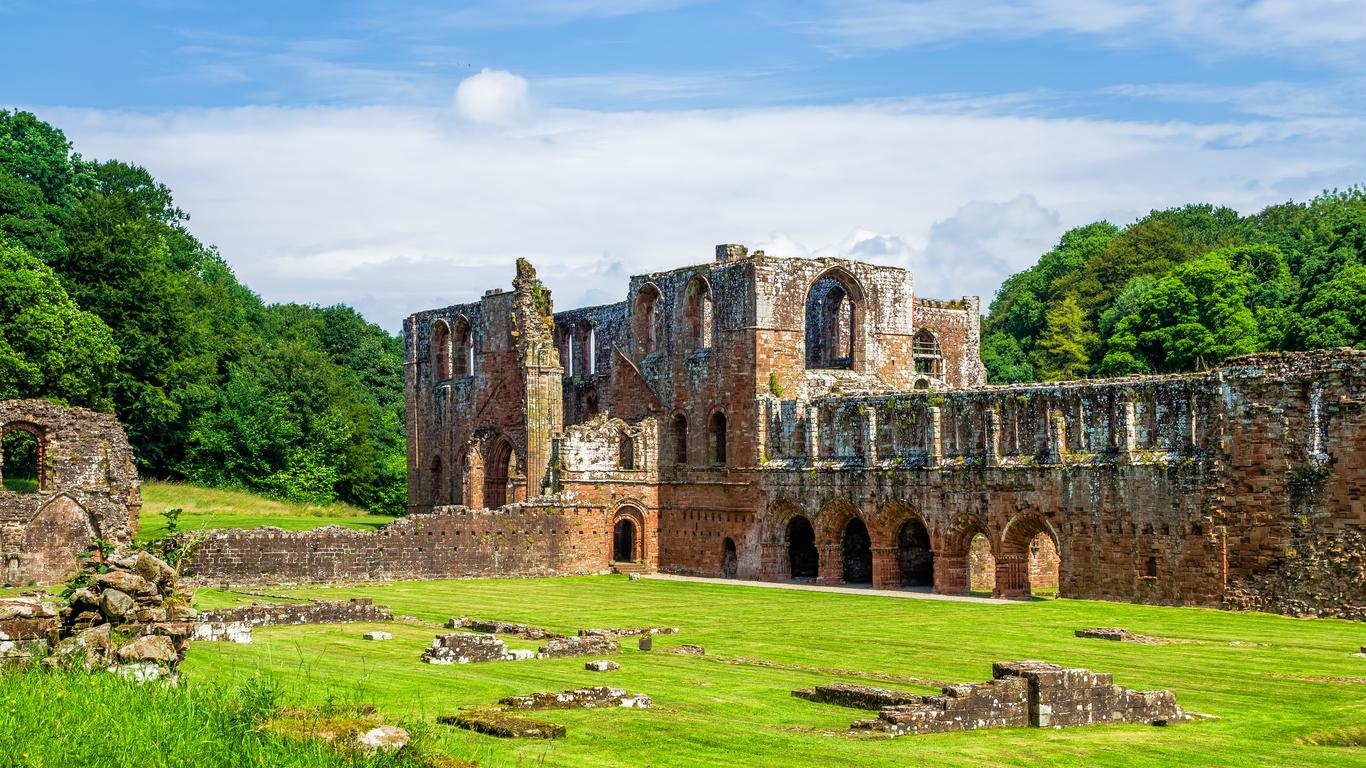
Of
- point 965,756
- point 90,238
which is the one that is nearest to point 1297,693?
point 965,756

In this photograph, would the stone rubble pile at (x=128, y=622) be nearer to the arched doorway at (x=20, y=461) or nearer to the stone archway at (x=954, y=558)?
the stone archway at (x=954, y=558)

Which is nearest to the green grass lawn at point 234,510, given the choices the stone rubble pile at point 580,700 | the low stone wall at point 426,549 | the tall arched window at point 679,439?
the low stone wall at point 426,549

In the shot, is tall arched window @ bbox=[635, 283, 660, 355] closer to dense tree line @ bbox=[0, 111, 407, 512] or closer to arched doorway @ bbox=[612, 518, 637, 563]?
arched doorway @ bbox=[612, 518, 637, 563]

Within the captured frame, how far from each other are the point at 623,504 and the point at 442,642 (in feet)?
82.8

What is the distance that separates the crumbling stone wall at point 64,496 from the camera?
38469mm

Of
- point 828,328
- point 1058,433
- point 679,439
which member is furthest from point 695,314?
point 1058,433

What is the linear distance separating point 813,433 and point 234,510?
26311mm

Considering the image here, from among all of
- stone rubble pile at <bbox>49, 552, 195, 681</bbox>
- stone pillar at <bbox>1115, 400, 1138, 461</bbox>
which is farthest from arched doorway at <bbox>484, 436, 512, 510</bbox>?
stone rubble pile at <bbox>49, 552, 195, 681</bbox>

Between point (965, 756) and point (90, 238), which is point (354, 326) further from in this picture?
point (965, 756)

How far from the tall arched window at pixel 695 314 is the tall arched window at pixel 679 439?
7.24ft

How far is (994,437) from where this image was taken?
1527 inches

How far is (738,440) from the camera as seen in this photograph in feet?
154

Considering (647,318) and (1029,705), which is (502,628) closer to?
(1029,705)

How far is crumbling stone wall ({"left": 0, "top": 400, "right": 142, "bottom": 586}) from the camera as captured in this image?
38.5m
